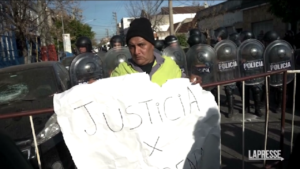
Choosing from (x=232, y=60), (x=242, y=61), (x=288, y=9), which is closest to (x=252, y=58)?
(x=242, y=61)

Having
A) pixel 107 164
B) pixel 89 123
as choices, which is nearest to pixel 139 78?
pixel 89 123

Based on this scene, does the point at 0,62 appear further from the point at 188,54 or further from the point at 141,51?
the point at 141,51

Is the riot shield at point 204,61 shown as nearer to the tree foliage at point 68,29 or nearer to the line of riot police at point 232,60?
the line of riot police at point 232,60

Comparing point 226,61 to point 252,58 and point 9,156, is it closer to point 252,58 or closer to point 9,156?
point 252,58

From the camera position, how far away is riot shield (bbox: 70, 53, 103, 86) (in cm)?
534

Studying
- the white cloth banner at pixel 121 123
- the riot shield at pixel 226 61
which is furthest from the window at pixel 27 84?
the riot shield at pixel 226 61

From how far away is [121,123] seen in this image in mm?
2303

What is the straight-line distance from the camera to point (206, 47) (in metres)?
6.55

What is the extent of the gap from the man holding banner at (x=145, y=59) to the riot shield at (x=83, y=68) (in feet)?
9.58

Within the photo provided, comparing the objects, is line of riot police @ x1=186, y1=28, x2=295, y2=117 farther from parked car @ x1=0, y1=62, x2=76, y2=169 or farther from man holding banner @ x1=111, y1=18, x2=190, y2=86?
man holding banner @ x1=111, y1=18, x2=190, y2=86

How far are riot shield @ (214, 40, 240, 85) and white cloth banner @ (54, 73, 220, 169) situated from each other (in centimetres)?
452

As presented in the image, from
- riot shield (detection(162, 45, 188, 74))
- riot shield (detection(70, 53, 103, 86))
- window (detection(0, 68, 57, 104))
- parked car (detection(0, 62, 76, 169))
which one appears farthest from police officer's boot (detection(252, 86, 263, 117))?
window (detection(0, 68, 57, 104))

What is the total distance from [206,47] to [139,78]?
453 cm

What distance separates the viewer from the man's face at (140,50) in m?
2.44
